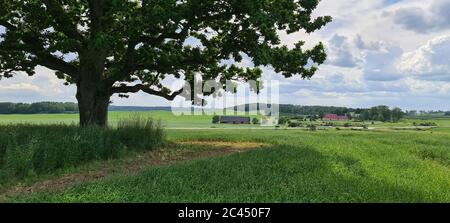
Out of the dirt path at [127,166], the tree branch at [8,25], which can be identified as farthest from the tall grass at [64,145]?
the tree branch at [8,25]

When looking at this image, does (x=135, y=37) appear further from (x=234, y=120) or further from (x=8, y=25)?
(x=234, y=120)

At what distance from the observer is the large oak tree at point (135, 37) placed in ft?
53.9

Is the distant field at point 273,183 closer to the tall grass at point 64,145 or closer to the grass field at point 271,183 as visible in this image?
the grass field at point 271,183

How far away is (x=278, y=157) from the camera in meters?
13.8

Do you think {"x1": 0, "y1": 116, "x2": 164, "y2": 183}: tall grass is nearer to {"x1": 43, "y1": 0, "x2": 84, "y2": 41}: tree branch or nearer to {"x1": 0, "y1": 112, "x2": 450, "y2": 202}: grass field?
{"x1": 0, "y1": 112, "x2": 450, "y2": 202}: grass field

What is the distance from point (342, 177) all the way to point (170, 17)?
7820 millimetres

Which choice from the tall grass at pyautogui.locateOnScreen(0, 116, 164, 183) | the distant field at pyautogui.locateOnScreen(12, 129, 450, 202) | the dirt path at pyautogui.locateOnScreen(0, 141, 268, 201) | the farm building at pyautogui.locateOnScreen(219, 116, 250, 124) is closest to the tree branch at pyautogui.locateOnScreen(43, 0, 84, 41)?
the tall grass at pyautogui.locateOnScreen(0, 116, 164, 183)

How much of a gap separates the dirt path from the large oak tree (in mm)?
3663

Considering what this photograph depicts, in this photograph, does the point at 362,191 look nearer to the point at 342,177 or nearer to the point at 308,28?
the point at 342,177

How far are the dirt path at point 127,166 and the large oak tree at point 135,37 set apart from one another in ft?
12.0

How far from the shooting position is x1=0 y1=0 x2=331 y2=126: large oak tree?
53.9 feet

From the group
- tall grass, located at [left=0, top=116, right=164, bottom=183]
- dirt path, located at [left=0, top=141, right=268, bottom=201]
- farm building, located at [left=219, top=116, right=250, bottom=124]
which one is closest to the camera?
dirt path, located at [left=0, top=141, right=268, bottom=201]
